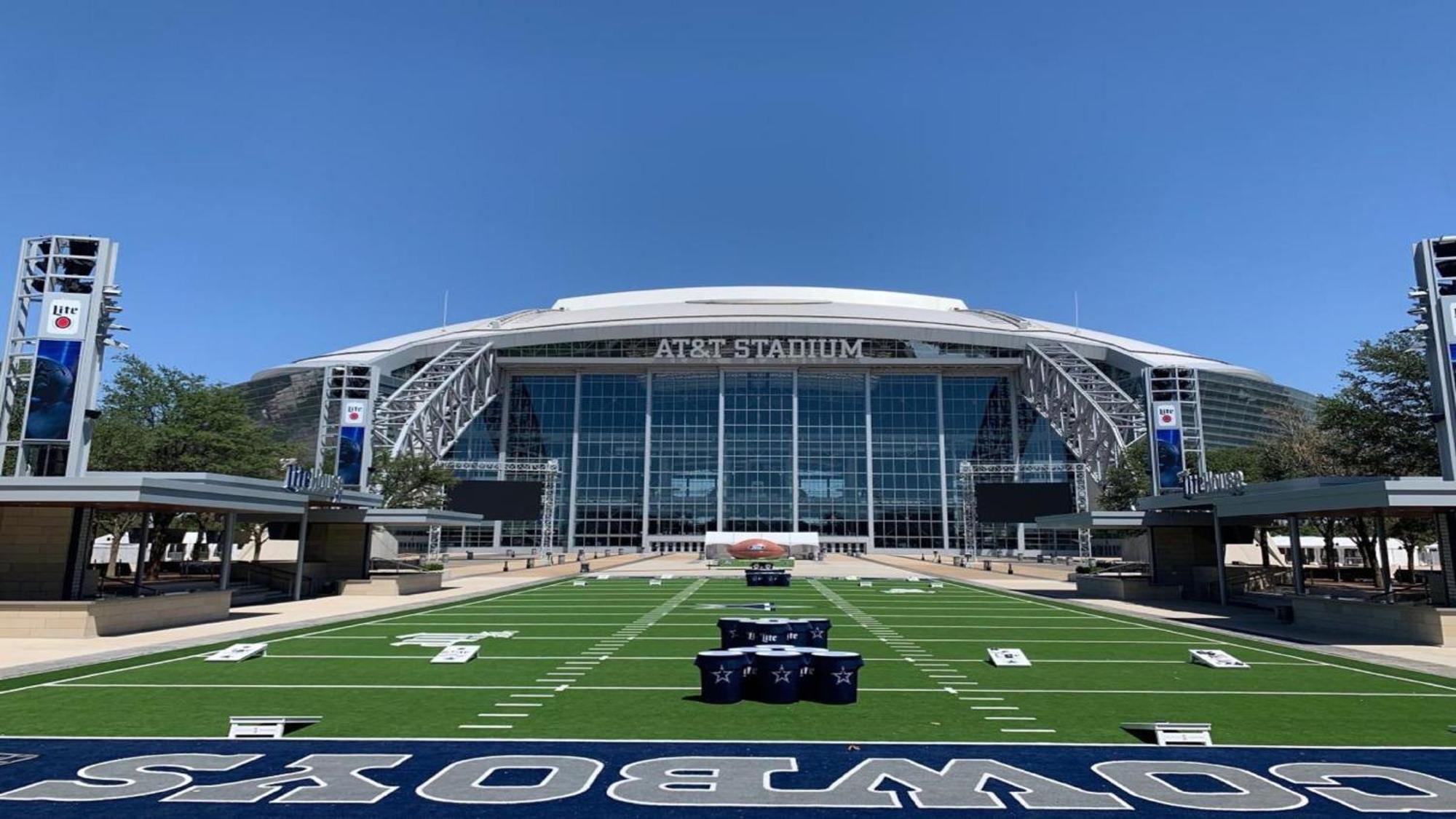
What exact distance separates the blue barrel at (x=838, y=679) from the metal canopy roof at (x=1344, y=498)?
15.8 meters

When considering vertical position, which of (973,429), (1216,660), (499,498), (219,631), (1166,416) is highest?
(973,429)

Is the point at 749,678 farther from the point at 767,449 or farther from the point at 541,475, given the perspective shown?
the point at 541,475

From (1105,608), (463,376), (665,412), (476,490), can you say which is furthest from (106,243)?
(665,412)

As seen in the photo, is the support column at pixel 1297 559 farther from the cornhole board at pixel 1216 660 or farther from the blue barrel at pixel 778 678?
the blue barrel at pixel 778 678

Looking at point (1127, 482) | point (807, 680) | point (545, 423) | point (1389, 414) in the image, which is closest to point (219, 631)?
point (807, 680)

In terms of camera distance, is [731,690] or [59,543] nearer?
[731,690]

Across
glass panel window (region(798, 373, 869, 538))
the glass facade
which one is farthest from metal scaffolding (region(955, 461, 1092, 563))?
glass panel window (region(798, 373, 869, 538))

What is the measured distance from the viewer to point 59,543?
2273cm

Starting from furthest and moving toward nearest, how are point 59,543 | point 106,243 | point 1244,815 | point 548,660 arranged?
1. point 106,243
2. point 59,543
3. point 548,660
4. point 1244,815

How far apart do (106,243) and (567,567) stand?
3979 centimetres

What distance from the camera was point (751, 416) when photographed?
95.4 meters

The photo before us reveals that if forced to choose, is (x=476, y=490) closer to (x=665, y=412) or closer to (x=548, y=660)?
(x=665, y=412)

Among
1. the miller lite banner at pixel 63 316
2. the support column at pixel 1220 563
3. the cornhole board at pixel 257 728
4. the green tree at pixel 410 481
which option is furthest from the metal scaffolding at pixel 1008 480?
the cornhole board at pixel 257 728

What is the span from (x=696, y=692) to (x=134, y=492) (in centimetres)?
1614
